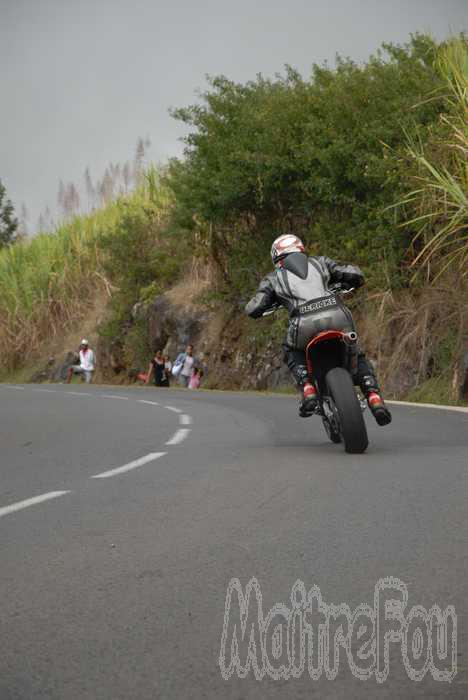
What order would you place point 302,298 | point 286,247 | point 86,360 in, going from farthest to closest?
point 86,360
point 286,247
point 302,298

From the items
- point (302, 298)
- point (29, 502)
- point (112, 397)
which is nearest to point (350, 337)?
point (302, 298)

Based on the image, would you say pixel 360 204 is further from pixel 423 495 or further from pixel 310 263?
pixel 423 495

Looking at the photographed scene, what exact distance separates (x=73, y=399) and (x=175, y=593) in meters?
18.4

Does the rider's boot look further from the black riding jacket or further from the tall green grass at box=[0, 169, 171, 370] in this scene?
the tall green grass at box=[0, 169, 171, 370]

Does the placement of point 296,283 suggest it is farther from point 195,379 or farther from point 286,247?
point 195,379

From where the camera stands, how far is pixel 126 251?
135 ft

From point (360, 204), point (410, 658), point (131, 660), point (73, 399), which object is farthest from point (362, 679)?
point (360, 204)

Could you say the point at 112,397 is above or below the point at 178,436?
Result: above

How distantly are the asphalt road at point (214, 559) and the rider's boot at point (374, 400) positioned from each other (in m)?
0.31

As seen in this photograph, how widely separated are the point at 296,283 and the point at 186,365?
22083mm

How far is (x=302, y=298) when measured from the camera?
1098 cm

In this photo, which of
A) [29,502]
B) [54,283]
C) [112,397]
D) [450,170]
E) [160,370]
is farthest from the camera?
[54,283]

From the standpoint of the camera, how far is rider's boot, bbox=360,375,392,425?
435 inches

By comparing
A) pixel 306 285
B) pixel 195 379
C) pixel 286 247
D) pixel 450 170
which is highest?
pixel 450 170
